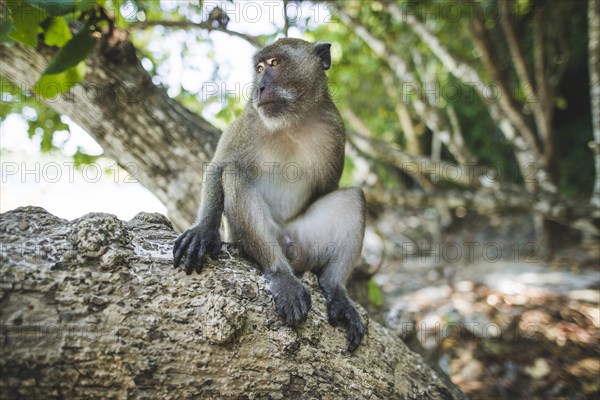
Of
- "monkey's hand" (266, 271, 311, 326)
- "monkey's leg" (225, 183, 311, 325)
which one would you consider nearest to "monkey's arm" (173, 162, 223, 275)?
"monkey's leg" (225, 183, 311, 325)

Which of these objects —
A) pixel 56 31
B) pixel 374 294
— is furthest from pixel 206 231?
pixel 374 294

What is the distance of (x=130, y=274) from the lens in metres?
2.31

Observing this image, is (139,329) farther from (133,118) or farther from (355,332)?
(133,118)

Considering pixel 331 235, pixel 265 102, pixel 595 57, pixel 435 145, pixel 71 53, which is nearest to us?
pixel 71 53

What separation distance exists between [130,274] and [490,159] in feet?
43.6

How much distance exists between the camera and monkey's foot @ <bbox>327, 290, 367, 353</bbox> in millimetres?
2953

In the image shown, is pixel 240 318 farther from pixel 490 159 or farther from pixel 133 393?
pixel 490 159

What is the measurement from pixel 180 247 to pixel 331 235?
1684 millimetres

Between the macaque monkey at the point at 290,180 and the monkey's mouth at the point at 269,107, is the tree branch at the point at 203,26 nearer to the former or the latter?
the macaque monkey at the point at 290,180

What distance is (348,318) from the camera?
10.2 feet

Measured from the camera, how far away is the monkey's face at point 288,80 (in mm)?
3883

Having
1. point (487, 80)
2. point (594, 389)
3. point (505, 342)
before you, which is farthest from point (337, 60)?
point (594, 389)

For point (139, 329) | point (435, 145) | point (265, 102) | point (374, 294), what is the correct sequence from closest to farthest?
point (139, 329) → point (265, 102) → point (374, 294) → point (435, 145)

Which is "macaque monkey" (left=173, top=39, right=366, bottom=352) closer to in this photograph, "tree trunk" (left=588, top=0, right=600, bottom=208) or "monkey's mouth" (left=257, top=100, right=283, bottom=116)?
"monkey's mouth" (left=257, top=100, right=283, bottom=116)
